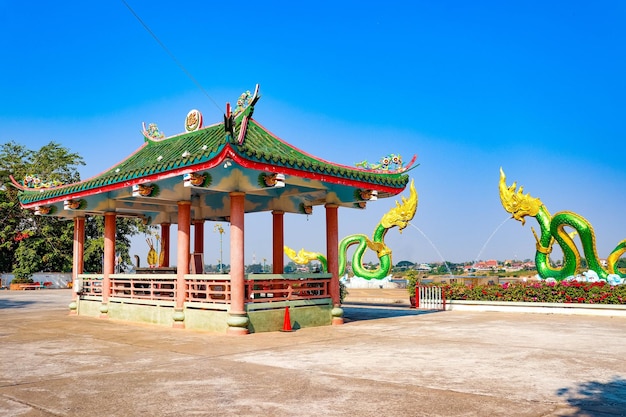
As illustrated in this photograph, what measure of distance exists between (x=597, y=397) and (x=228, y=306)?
853cm

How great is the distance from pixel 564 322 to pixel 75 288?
15288 mm

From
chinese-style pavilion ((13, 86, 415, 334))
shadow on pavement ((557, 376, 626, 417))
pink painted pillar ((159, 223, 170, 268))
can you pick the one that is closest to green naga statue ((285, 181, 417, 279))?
pink painted pillar ((159, 223, 170, 268))

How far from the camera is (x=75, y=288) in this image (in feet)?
61.2

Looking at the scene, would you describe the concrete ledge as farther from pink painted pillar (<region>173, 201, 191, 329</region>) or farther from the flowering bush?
pink painted pillar (<region>173, 201, 191, 329</region>)

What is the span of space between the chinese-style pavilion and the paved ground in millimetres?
867

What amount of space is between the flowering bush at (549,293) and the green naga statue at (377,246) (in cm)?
807

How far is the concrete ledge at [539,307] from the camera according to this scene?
18141 millimetres

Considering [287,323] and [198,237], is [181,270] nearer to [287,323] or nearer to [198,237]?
[287,323]

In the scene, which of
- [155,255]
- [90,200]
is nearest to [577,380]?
[90,200]

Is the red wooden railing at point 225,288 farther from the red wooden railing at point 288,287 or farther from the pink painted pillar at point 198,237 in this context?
the pink painted pillar at point 198,237

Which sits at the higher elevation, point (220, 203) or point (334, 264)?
point (220, 203)

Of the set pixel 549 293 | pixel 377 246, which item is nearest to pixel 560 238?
pixel 549 293

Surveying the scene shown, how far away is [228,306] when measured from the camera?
42.9ft

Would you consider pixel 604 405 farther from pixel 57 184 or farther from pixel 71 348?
pixel 57 184
